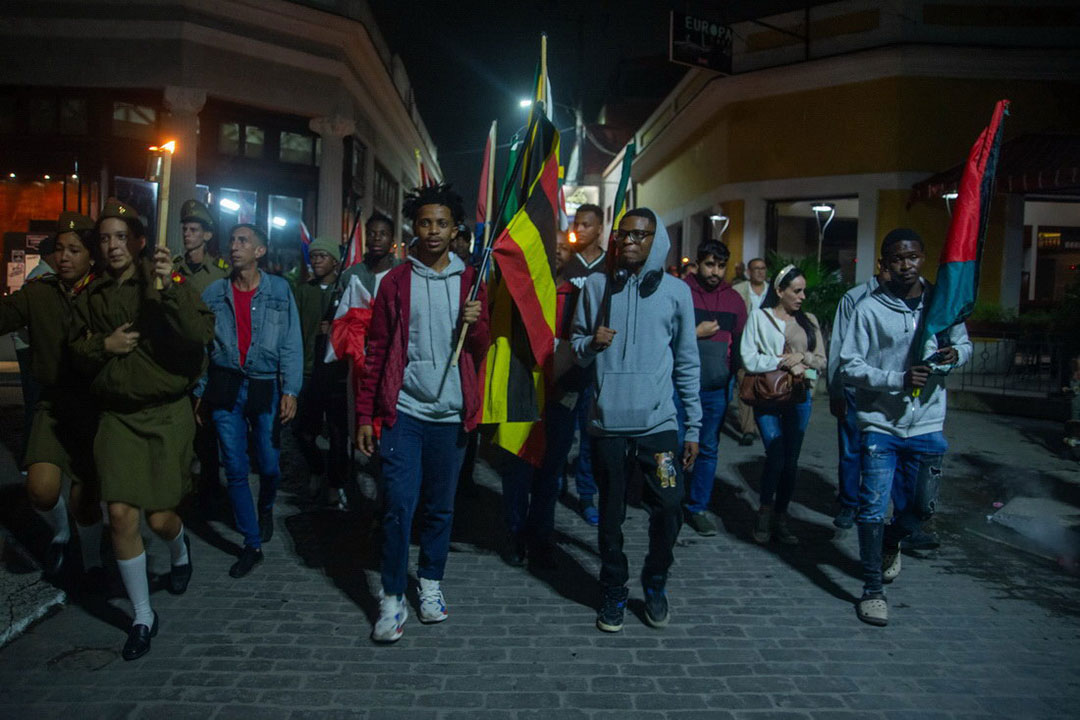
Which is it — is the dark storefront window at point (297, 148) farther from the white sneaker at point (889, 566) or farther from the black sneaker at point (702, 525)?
the white sneaker at point (889, 566)

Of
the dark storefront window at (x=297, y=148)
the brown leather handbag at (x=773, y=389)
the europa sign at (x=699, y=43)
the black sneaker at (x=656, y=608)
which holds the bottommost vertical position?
the black sneaker at (x=656, y=608)

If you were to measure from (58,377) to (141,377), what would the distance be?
1.92 ft

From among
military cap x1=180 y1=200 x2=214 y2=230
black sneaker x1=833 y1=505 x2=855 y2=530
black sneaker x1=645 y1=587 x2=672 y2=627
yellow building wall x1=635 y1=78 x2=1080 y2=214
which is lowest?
Result: black sneaker x1=645 y1=587 x2=672 y2=627

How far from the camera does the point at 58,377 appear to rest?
4.10 m

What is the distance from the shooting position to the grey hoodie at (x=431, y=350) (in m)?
4.13

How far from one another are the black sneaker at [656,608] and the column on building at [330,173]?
13654mm

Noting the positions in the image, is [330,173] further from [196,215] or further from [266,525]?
[266,525]

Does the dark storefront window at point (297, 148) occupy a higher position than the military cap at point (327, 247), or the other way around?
the dark storefront window at point (297, 148)

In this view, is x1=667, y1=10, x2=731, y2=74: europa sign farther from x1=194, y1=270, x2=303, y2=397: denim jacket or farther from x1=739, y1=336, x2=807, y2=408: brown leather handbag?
x1=194, y1=270, x2=303, y2=397: denim jacket

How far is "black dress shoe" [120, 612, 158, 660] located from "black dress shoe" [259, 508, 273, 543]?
157 centimetres

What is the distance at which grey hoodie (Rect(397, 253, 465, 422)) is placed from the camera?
4.13 m

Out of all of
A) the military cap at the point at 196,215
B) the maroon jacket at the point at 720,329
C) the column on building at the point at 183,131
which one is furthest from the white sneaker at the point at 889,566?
the column on building at the point at 183,131

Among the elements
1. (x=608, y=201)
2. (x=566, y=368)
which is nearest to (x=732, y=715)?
(x=566, y=368)

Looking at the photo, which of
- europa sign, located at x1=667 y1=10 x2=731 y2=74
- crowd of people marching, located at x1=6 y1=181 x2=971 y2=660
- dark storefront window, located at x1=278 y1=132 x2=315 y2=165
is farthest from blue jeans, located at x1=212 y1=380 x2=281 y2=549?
europa sign, located at x1=667 y1=10 x2=731 y2=74
